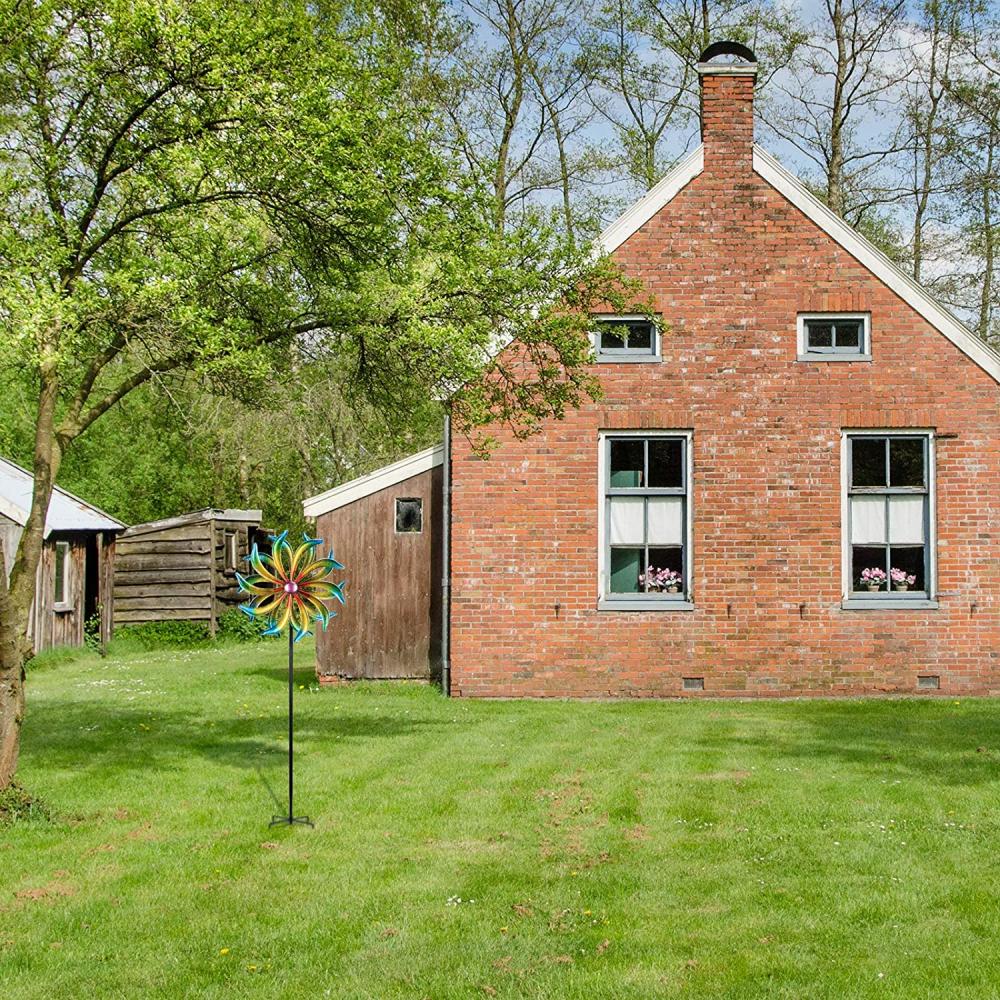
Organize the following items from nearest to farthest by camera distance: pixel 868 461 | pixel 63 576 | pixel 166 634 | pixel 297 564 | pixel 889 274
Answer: pixel 297 564 < pixel 889 274 < pixel 868 461 < pixel 63 576 < pixel 166 634

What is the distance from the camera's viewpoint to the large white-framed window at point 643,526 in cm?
1711

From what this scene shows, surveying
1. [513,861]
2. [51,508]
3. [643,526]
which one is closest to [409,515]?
[643,526]

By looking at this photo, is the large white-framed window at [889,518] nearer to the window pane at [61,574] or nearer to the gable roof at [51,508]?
the gable roof at [51,508]

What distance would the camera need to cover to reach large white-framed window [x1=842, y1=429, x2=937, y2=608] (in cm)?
1706

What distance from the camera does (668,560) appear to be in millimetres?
17234

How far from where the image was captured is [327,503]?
1825 centimetres

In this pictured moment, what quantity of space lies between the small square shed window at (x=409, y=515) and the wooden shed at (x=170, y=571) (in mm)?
10434

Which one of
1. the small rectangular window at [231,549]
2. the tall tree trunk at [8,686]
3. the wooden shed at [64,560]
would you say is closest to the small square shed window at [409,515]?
the tall tree trunk at [8,686]

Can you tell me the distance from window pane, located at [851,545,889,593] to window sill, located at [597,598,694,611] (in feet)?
7.47

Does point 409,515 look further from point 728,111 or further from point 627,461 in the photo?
point 728,111

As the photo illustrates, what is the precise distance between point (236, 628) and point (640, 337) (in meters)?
14.4

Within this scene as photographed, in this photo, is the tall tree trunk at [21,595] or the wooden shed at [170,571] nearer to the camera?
the tall tree trunk at [21,595]

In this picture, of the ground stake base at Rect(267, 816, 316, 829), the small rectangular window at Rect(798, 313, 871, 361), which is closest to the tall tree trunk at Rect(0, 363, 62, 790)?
the ground stake base at Rect(267, 816, 316, 829)

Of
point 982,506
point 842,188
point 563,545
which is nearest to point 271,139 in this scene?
point 563,545
